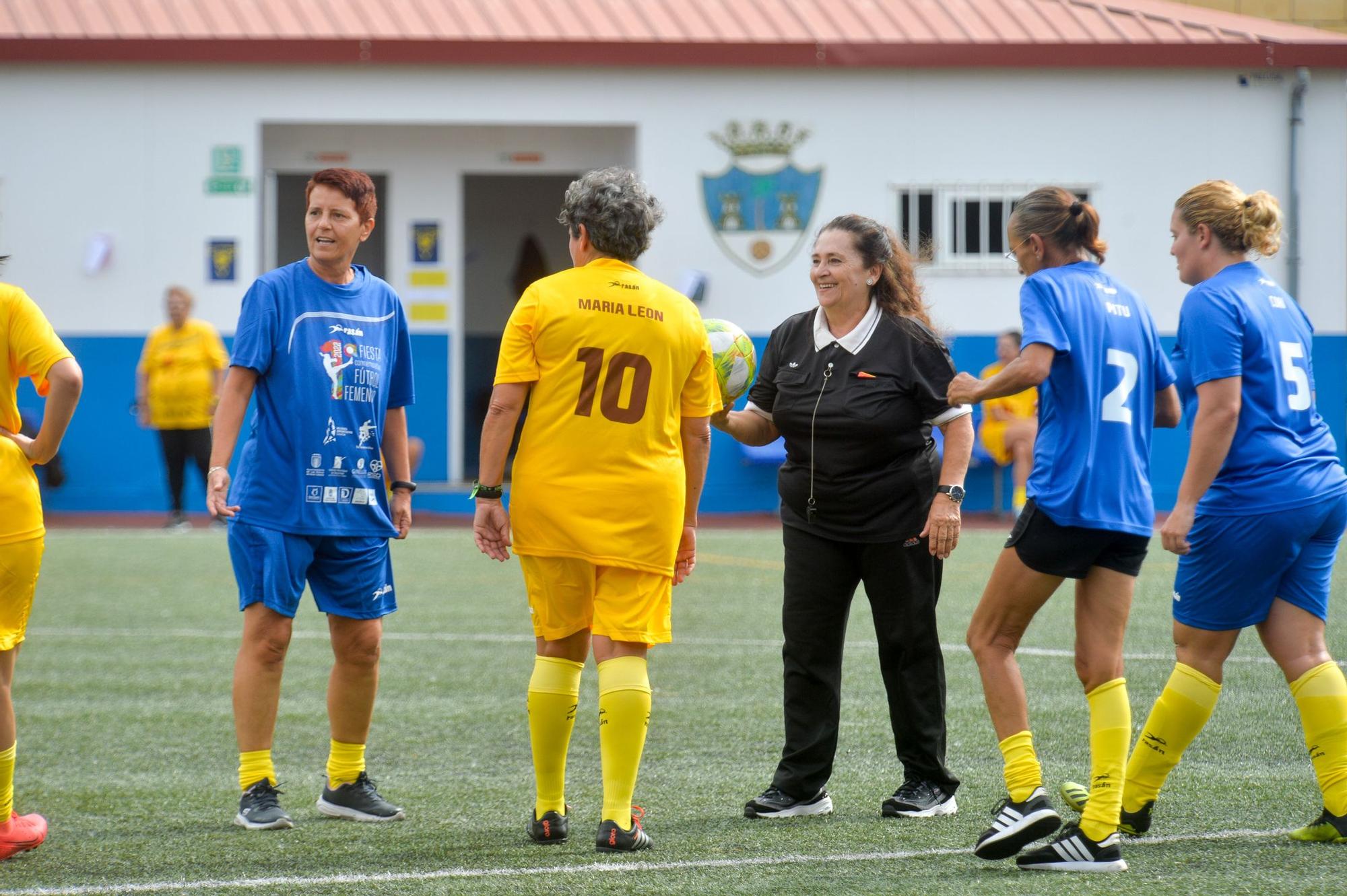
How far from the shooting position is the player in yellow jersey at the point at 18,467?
4.38m

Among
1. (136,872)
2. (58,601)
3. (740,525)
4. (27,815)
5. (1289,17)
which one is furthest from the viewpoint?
(1289,17)

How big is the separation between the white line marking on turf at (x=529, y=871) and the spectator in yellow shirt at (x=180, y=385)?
1086 centimetres

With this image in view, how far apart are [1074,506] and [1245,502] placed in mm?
600

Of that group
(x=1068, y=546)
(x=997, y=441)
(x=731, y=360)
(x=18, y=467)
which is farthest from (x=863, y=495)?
(x=997, y=441)

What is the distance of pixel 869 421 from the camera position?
4.91 metres

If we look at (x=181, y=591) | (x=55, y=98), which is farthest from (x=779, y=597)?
(x=55, y=98)

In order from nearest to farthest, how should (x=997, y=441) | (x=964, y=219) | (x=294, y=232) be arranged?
(x=997, y=441) < (x=964, y=219) < (x=294, y=232)

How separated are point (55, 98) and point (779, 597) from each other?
416 inches

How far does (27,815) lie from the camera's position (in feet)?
15.5

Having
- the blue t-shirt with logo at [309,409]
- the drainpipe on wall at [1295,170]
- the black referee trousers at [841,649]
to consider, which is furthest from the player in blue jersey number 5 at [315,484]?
the drainpipe on wall at [1295,170]

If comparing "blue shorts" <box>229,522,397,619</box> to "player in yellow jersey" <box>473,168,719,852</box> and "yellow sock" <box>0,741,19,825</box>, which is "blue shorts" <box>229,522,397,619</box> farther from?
"yellow sock" <box>0,741,19,825</box>

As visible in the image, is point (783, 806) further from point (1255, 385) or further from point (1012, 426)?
point (1012, 426)

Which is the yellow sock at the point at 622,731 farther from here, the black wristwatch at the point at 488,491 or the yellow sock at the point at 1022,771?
the yellow sock at the point at 1022,771

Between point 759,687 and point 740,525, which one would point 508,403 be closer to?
point 759,687
